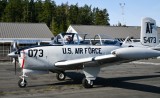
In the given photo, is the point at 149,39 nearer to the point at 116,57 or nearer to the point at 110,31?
the point at 116,57

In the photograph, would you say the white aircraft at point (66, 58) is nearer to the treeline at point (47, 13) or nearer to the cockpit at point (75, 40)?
the cockpit at point (75, 40)

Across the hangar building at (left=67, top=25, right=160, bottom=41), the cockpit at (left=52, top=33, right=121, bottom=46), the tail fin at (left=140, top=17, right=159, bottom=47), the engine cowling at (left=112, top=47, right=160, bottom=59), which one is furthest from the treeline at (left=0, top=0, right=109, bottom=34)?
the engine cowling at (left=112, top=47, right=160, bottom=59)

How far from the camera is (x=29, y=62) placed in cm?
1233

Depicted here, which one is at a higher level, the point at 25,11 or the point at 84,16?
the point at 25,11

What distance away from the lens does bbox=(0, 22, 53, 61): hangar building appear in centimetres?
3706

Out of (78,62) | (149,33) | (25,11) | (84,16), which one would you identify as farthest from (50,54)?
(84,16)

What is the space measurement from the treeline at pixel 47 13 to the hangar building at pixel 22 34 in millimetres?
43388

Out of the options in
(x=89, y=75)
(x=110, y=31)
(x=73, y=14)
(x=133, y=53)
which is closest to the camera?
(x=133, y=53)

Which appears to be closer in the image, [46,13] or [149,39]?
[149,39]

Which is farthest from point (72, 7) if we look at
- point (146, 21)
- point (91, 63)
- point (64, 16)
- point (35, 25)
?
point (91, 63)

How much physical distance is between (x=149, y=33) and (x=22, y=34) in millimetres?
26287

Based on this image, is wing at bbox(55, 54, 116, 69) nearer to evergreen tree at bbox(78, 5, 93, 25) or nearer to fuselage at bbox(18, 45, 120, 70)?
fuselage at bbox(18, 45, 120, 70)

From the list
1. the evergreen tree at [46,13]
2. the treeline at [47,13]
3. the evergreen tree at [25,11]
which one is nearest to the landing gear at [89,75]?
the treeline at [47,13]

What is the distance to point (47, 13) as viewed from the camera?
92000mm
